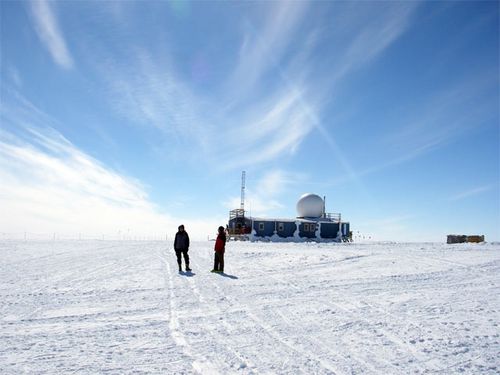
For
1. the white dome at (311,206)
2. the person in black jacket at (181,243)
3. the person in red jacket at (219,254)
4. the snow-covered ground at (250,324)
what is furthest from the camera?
the white dome at (311,206)

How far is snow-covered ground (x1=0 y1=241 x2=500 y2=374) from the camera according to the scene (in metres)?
4.61

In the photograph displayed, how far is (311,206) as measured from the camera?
52312 mm

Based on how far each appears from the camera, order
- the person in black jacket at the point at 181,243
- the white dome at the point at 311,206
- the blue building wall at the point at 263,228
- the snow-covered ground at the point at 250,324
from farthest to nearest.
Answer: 1. the white dome at the point at 311,206
2. the blue building wall at the point at 263,228
3. the person in black jacket at the point at 181,243
4. the snow-covered ground at the point at 250,324

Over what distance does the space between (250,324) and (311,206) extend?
1846 inches

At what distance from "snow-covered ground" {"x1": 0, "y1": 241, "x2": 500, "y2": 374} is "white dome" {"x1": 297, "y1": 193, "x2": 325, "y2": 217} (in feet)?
132

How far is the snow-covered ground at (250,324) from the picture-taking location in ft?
15.1

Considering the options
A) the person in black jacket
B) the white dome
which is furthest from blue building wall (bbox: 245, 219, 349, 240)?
the person in black jacket

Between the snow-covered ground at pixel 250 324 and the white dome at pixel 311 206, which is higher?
the white dome at pixel 311 206

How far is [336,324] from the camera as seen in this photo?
638cm

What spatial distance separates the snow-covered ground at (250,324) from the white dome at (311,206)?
40.2 meters

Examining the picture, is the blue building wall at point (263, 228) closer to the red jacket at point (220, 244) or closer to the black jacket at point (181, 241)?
the black jacket at point (181, 241)

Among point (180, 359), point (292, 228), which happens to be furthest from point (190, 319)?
point (292, 228)

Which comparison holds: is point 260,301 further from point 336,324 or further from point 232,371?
point 232,371

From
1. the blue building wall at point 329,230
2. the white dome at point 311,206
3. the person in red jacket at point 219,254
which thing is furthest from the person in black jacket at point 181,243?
the white dome at point 311,206
